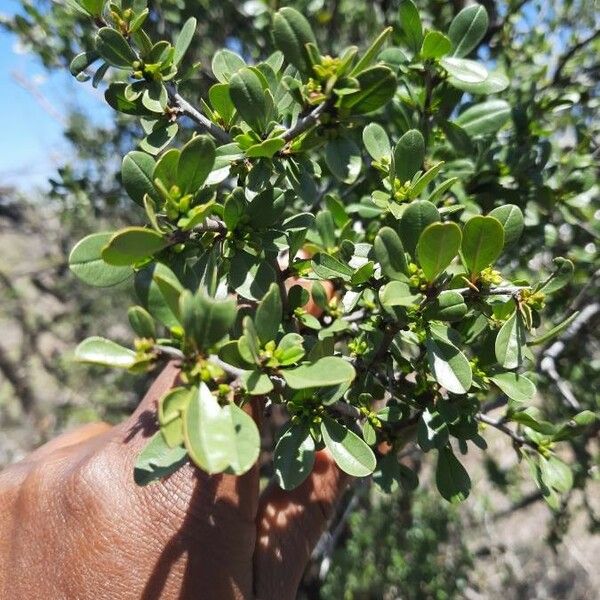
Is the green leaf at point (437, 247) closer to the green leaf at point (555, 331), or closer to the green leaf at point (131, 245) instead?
the green leaf at point (555, 331)

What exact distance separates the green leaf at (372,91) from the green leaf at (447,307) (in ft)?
1.02

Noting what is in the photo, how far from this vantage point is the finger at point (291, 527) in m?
1.50

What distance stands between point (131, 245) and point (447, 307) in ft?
1.61

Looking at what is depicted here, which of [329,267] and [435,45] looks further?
[435,45]

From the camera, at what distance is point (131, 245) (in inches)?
30.0

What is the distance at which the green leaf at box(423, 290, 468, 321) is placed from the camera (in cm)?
89

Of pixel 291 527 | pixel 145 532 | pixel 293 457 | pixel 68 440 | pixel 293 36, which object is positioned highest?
pixel 293 36

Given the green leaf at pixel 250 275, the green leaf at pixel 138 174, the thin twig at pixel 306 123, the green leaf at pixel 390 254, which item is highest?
the thin twig at pixel 306 123

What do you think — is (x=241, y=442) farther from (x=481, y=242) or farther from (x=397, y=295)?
(x=481, y=242)

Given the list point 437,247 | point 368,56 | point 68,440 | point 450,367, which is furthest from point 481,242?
point 68,440

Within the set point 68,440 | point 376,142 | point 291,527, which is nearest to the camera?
point 376,142

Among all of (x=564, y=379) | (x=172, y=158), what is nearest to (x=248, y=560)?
(x=172, y=158)

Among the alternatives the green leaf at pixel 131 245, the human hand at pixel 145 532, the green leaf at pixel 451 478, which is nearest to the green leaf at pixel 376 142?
the green leaf at pixel 131 245

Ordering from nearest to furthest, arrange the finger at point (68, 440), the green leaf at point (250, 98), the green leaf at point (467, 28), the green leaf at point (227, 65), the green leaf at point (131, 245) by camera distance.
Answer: the green leaf at point (131, 245)
the green leaf at point (250, 98)
the green leaf at point (227, 65)
the green leaf at point (467, 28)
the finger at point (68, 440)
